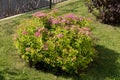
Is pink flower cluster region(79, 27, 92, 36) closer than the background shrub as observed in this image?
Yes

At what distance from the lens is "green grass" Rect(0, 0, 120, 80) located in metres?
7.46

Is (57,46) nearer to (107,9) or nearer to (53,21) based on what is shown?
(53,21)

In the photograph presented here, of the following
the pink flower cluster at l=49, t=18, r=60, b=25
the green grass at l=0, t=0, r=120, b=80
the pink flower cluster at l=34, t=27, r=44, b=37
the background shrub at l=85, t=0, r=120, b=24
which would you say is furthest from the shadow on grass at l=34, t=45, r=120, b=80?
the background shrub at l=85, t=0, r=120, b=24

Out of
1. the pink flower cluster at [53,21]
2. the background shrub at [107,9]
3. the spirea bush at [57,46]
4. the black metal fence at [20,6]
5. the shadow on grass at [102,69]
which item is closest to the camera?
the spirea bush at [57,46]

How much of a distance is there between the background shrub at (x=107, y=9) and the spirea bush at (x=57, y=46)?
300cm

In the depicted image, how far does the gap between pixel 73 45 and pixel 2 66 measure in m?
1.80

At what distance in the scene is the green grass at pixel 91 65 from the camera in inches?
294

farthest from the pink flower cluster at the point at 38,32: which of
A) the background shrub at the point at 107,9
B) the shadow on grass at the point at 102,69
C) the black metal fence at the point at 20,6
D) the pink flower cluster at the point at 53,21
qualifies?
the background shrub at the point at 107,9

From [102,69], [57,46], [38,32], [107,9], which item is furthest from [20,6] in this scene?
[102,69]

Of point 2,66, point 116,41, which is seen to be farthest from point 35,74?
point 116,41

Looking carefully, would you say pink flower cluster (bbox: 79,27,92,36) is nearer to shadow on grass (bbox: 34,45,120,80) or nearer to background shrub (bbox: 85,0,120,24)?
shadow on grass (bbox: 34,45,120,80)

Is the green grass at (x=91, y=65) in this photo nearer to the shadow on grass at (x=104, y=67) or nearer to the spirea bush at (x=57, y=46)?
the shadow on grass at (x=104, y=67)

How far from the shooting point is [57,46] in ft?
24.1

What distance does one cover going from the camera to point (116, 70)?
26.2 ft
